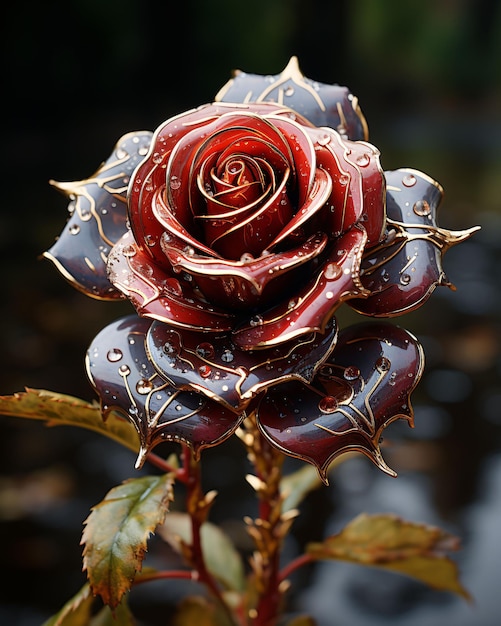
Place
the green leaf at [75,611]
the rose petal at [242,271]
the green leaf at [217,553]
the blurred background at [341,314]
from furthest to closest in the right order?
the blurred background at [341,314]
the green leaf at [217,553]
the green leaf at [75,611]
the rose petal at [242,271]

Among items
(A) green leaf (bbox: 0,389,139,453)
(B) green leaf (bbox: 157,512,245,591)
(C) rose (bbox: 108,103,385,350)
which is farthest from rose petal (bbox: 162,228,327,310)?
(B) green leaf (bbox: 157,512,245,591)

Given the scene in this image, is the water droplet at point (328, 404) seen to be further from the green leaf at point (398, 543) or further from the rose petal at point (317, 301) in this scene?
the green leaf at point (398, 543)

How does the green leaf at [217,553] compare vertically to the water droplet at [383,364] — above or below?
below

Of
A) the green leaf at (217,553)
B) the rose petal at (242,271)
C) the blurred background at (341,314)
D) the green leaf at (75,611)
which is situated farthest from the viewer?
the blurred background at (341,314)

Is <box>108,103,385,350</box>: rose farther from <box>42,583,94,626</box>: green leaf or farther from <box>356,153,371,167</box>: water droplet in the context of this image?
<box>42,583,94,626</box>: green leaf

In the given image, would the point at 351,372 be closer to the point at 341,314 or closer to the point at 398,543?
the point at 398,543

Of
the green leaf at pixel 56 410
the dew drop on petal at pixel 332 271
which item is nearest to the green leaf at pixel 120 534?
the green leaf at pixel 56 410

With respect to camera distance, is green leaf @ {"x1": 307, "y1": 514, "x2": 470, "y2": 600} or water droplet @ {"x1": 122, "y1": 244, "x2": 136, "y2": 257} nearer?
water droplet @ {"x1": 122, "y1": 244, "x2": 136, "y2": 257}
